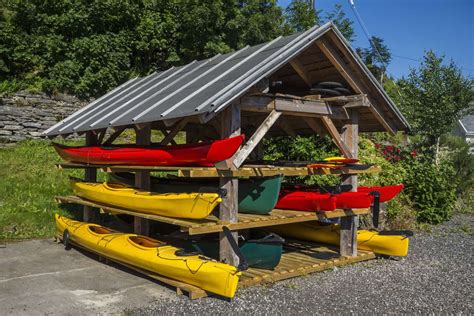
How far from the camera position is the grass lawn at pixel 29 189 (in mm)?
10906

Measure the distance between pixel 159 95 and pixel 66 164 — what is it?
3.22m

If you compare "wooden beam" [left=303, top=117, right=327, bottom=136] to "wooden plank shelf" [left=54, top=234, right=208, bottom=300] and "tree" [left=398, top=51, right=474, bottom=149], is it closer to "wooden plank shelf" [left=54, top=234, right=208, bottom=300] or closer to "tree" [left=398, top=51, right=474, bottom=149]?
"wooden plank shelf" [left=54, top=234, right=208, bottom=300]

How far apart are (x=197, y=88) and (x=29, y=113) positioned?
11.9 metres

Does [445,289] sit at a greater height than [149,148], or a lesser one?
lesser

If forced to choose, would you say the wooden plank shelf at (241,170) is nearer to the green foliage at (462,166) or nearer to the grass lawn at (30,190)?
the grass lawn at (30,190)

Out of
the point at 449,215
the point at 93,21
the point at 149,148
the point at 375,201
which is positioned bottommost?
the point at 449,215

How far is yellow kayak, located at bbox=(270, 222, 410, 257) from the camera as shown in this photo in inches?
348

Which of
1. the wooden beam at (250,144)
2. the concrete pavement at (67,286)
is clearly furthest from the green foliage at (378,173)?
the concrete pavement at (67,286)

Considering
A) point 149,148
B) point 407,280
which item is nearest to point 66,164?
point 149,148

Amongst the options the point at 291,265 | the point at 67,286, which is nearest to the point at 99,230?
the point at 67,286

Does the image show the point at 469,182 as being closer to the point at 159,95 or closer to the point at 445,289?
the point at 445,289

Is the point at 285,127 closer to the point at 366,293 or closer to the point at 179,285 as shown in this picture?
the point at 366,293

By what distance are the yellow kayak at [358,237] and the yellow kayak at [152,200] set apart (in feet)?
10.5

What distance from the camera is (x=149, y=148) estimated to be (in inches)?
314
